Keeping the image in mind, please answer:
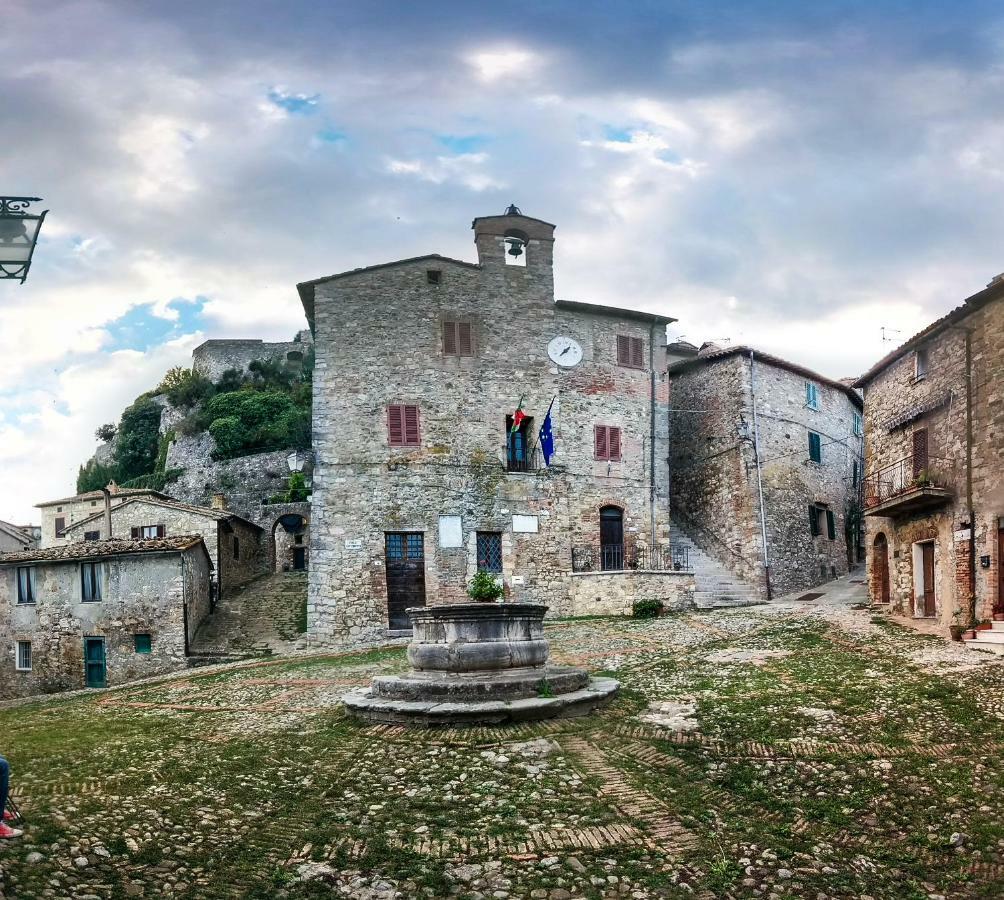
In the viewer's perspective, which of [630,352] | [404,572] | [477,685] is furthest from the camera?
[630,352]

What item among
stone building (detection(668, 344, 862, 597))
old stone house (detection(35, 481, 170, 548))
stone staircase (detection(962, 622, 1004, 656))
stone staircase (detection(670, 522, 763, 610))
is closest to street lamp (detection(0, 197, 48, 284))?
stone staircase (detection(962, 622, 1004, 656))

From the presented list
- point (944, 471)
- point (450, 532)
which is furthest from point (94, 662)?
point (944, 471)

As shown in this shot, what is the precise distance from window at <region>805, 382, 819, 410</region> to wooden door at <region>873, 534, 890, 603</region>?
34.8ft

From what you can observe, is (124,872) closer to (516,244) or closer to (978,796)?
(978,796)

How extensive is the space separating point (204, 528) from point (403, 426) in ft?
33.9

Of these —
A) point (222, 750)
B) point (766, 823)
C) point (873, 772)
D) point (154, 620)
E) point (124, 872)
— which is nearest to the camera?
point (124, 872)

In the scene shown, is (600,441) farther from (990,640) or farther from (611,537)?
(990,640)

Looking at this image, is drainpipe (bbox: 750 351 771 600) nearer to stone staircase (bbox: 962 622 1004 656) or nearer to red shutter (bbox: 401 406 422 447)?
red shutter (bbox: 401 406 422 447)

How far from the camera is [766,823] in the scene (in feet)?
Result: 28.4

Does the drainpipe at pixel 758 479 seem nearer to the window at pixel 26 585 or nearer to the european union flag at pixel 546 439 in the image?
the european union flag at pixel 546 439

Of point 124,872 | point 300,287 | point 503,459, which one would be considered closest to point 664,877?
point 124,872

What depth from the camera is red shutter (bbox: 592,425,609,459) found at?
97.5 ft

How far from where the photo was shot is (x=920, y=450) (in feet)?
69.1

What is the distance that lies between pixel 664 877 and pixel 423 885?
76.0 inches
